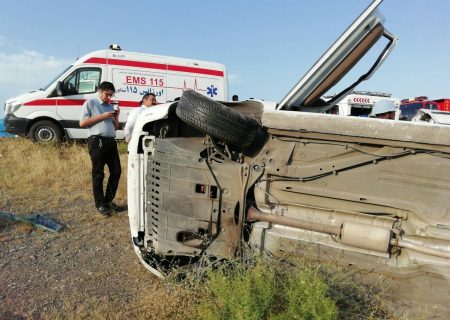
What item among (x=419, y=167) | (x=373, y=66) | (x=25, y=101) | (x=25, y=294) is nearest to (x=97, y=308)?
(x=25, y=294)

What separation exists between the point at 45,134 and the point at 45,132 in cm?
5

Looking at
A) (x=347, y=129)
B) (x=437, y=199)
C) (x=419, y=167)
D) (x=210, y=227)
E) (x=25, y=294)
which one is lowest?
(x=25, y=294)

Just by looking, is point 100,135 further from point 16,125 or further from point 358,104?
point 358,104

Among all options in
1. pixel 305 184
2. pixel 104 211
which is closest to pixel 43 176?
pixel 104 211

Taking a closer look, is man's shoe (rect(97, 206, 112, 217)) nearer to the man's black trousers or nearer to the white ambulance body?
the man's black trousers

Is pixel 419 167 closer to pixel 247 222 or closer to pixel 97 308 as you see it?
pixel 247 222

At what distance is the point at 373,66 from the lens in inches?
127

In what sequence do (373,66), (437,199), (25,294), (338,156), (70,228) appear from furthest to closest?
(70,228)
(373,66)
(25,294)
(338,156)
(437,199)

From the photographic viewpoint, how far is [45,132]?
924cm

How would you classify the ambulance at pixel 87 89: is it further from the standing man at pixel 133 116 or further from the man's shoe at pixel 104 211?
the man's shoe at pixel 104 211

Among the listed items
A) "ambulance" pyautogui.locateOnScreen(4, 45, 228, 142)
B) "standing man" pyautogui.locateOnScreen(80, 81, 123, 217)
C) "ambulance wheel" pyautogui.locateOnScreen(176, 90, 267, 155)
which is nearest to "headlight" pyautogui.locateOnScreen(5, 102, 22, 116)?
"ambulance" pyautogui.locateOnScreen(4, 45, 228, 142)

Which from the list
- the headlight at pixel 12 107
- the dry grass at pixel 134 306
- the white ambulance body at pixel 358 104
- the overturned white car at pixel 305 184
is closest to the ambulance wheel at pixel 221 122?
the overturned white car at pixel 305 184

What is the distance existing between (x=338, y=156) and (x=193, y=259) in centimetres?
135

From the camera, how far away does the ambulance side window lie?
30.9 ft
